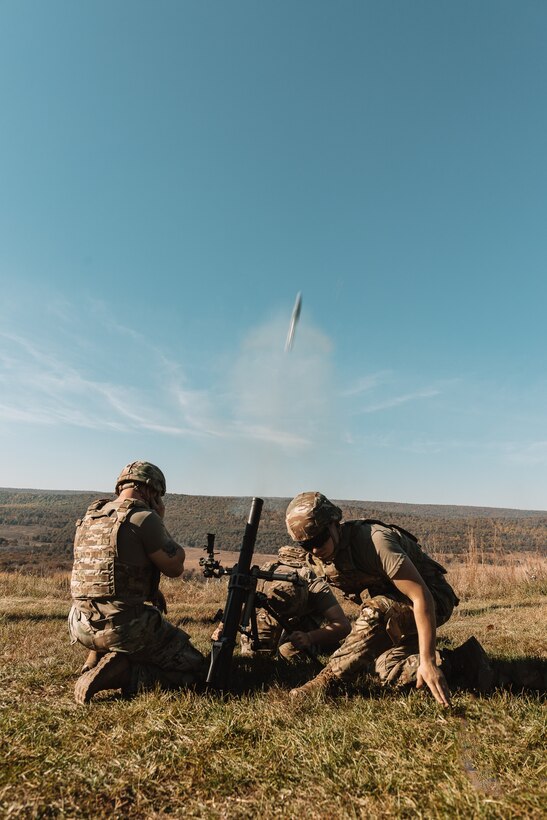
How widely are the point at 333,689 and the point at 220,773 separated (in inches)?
63.4

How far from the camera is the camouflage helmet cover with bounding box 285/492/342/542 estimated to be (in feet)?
14.2

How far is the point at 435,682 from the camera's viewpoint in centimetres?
351

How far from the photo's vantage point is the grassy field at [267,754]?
2.40 meters

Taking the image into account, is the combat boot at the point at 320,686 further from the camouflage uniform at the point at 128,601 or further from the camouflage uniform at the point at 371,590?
the camouflage uniform at the point at 128,601

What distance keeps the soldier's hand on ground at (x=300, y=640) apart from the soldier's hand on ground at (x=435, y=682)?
165 cm

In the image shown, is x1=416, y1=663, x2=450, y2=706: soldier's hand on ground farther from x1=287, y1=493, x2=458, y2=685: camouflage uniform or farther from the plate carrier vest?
the plate carrier vest

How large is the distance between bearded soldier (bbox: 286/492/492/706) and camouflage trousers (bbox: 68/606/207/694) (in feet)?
3.52

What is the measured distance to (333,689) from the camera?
13.4ft

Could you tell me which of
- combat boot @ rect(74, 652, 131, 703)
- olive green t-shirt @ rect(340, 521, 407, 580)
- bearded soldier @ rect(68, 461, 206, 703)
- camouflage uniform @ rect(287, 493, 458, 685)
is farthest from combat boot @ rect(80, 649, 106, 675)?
olive green t-shirt @ rect(340, 521, 407, 580)

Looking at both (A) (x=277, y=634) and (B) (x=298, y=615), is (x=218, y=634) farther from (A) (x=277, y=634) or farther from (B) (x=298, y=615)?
(A) (x=277, y=634)

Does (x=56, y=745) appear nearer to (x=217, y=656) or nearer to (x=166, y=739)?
(x=166, y=739)

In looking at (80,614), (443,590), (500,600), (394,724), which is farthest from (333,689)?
(500,600)

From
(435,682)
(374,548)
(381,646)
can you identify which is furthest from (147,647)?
(435,682)

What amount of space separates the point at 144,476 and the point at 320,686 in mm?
2432
